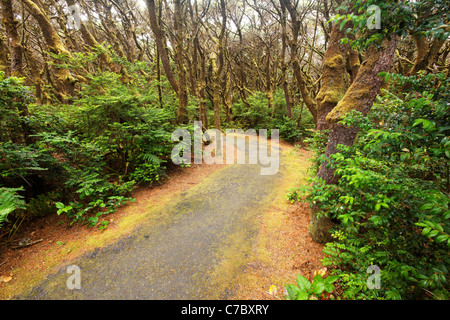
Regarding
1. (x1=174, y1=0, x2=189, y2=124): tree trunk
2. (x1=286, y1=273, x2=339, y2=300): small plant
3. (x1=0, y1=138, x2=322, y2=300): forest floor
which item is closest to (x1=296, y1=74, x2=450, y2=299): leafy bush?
(x1=286, y1=273, x2=339, y2=300): small plant

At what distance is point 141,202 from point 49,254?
219 cm

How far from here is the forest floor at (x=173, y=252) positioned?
116 inches

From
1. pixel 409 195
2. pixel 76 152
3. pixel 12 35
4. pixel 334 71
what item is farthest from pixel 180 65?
pixel 409 195

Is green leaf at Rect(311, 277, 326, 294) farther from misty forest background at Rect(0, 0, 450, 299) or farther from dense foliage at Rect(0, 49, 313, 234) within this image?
dense foliage at Rect(0, 49, 313, 234)

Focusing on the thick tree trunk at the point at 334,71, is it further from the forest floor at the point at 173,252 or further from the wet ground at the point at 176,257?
the wet ground at the point at 176,257

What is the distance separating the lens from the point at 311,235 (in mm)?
3975

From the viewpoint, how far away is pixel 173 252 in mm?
3668

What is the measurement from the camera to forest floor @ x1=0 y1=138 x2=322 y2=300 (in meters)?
2.95

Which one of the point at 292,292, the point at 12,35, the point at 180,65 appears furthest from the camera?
the point at 180,65

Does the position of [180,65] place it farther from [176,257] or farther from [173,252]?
[176,257]

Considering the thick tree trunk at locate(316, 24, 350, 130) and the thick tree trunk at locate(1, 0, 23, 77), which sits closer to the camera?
the thick tree trunk at locate(316, 24, 350, 130)

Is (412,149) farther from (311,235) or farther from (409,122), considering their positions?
(311,235)

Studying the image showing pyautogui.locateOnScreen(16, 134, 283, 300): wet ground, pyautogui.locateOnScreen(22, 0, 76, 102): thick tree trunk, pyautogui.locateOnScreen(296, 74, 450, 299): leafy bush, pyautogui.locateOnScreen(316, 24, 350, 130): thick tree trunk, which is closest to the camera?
pyautogui.locateOnScreen(296, 74, 450, 299): leafy bush
